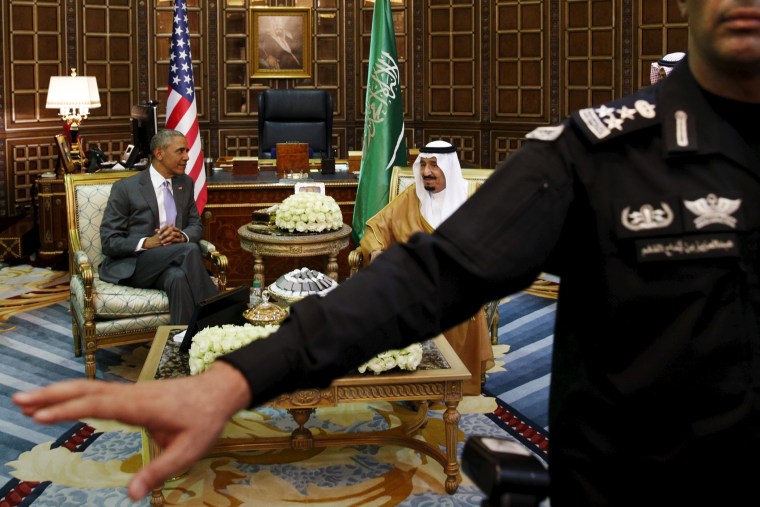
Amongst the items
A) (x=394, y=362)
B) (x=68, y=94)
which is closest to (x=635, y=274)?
(x=394, y=362)

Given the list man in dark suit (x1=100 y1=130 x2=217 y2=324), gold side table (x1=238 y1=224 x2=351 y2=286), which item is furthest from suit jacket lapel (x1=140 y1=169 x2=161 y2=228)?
gold side table (x1=238 y1=224 x2=351 y2=286)

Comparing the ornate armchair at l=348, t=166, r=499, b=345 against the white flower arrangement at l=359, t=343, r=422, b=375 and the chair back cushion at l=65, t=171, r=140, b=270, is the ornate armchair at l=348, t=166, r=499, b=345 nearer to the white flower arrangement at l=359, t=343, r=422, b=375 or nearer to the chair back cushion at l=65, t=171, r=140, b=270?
the chair back cushion at l=65, t=171, r=140, b=270

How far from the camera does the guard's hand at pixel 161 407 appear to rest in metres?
0.78

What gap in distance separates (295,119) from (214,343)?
6.04 metres

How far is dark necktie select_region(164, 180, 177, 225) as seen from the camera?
587 cm

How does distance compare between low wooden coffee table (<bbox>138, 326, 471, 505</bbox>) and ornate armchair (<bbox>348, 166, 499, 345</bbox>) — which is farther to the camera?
ornate armchair (<bbox>348, 166, 499, 345</bbox>)

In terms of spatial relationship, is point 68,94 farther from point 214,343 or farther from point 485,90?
point 214,343

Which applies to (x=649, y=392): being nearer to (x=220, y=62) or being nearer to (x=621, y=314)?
(x=621, y=314)

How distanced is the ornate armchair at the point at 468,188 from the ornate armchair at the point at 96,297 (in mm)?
803

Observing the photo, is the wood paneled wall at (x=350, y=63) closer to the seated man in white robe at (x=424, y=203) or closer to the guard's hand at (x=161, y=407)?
the seated man in white robe at (x=424, y=203)

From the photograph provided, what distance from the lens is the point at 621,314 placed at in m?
0.99

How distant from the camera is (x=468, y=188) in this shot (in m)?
5.76

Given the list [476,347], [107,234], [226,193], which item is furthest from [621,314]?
[226,193]

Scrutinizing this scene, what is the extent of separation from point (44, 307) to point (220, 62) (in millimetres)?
5129
